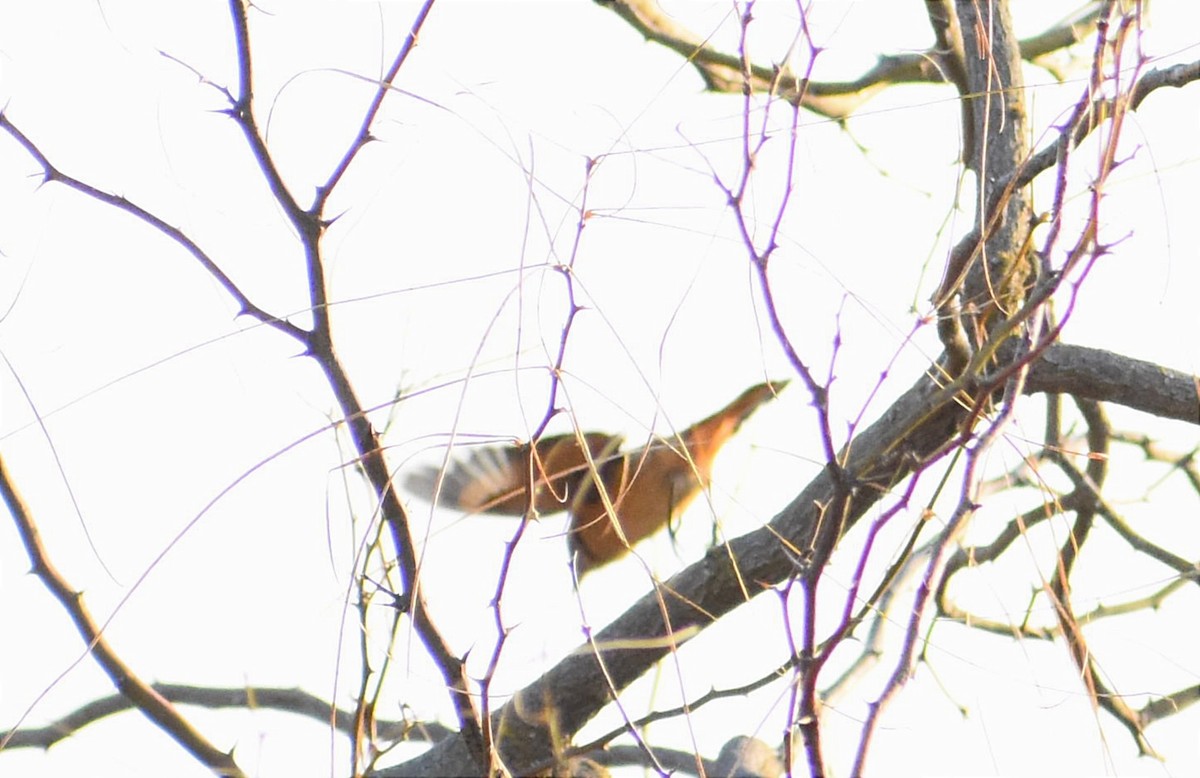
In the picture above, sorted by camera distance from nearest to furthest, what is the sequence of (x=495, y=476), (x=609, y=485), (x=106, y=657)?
(x=106, y=657) < (x=495, y=476) < (x=609, y=485)

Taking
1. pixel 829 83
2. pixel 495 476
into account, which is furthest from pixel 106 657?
pixel 829 83

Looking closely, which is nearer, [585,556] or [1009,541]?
[1009,541]

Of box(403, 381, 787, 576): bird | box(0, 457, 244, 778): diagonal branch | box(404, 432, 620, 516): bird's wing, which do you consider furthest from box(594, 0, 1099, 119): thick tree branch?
box(0, 457, 244, 778): diagonal branch

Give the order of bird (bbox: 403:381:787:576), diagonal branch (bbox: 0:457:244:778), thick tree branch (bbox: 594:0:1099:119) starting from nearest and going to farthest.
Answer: diagonal branch (bbox: 0:457:244:778), thick tree branch (bbox: 594:0:1099:119), bird (bbox: 403:381:787:576)

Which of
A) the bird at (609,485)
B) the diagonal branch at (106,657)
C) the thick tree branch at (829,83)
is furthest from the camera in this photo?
the bird at (609,485)

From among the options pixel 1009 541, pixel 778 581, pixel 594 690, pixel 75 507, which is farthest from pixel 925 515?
pixel 1009 541

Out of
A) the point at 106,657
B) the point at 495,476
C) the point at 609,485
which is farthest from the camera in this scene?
the point at 609,485

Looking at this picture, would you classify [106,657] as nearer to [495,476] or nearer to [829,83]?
[495,476]

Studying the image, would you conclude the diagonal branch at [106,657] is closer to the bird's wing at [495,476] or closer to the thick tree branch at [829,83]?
the bird's wing at [495,476]

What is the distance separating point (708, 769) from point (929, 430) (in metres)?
0.63

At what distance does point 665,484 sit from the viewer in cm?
254

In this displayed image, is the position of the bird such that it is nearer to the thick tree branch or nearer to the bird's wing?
the bird's wing

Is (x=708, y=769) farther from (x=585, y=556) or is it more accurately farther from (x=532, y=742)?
(x=585, y=556)

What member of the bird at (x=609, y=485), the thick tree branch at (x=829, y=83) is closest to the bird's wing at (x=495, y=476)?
the bird at (x=609, y=485)
